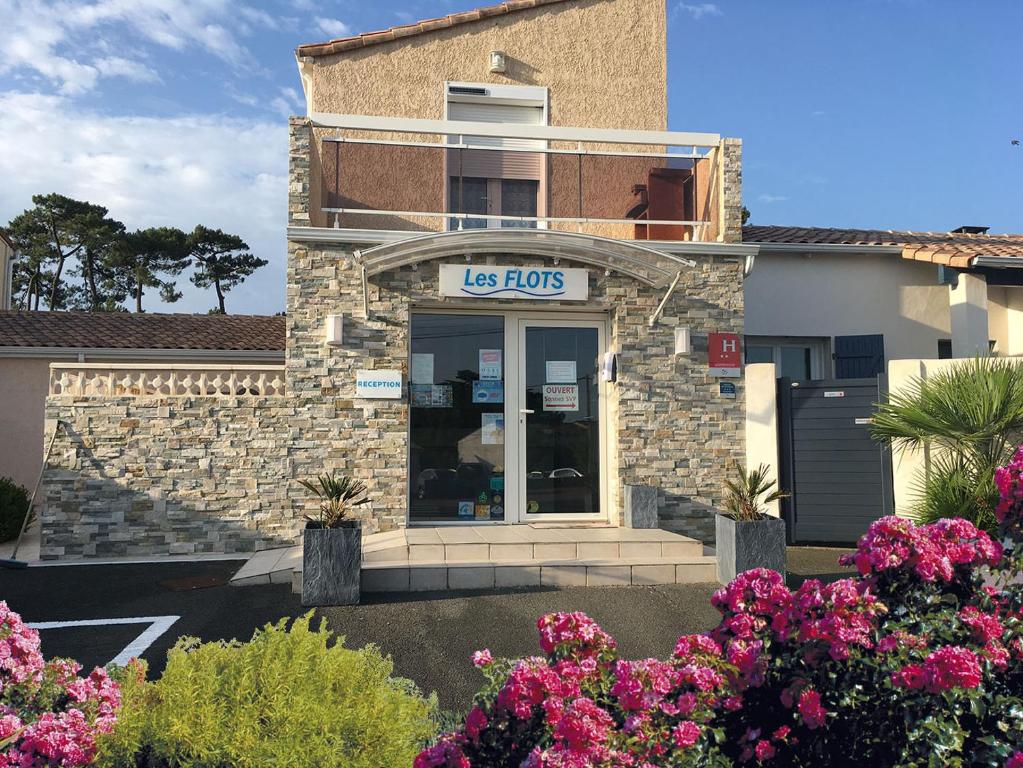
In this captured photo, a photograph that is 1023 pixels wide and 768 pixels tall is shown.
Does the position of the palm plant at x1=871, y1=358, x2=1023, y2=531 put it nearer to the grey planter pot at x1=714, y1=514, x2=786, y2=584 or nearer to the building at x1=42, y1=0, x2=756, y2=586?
the grey planter pot at x1=714, y1=514, x2=786, y2=584

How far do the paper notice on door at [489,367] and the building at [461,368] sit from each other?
0.03 m

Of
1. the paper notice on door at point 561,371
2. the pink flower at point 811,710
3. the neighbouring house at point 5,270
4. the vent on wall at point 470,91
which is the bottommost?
the pink flower at point 811,710

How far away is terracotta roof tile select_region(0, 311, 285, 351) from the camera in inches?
520

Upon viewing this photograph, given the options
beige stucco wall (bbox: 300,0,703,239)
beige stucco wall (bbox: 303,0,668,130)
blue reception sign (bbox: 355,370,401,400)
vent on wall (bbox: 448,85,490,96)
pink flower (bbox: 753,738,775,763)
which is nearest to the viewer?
pink flower (bbox: 753,738,775,763)

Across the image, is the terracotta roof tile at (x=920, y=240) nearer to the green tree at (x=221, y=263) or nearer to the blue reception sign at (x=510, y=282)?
the blue reception sign at (x=510, y=282)

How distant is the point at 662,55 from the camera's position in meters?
11.6

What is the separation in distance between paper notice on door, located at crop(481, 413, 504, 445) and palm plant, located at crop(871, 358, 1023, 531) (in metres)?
4.37

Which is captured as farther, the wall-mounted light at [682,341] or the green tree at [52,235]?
the green tree at [52,235]

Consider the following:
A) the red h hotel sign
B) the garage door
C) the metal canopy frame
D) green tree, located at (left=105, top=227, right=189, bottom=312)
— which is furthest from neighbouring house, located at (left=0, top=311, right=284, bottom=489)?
green tree, located at (left=105, top=227, right=189, bottom=312)

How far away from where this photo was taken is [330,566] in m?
6.39

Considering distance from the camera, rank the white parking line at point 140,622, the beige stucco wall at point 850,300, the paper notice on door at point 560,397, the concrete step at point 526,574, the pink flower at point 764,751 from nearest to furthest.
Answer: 1. the pink flower at point 764,751
2. the white parking line at point 140,622
3. the concrete step at point 526,574
4. the paper notice on door at point 560,397
5. the beige stucco wall at point 850,300

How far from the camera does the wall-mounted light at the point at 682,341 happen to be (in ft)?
29.3

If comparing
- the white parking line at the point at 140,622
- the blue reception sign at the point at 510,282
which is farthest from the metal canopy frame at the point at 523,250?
the white parking line at the point at 140,622

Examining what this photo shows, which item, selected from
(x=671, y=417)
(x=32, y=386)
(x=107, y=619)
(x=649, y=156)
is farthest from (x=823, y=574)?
(x=32, y=386)
